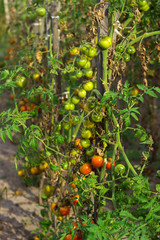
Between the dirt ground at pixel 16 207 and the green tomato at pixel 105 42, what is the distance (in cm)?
170

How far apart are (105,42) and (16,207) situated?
6.91 feet

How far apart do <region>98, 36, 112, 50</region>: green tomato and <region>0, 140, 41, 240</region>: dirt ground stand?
1701mm

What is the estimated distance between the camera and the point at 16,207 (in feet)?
9.96

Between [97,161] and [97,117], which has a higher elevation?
[97,117]

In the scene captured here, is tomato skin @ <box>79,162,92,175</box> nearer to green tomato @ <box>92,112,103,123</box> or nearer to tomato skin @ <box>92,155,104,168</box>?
tomato skin @ <box>92,155,104,168</box>

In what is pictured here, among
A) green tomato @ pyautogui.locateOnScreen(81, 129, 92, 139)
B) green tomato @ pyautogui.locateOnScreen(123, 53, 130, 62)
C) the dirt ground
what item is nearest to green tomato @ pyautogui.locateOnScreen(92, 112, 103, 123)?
green tomato @ pyautogui.locateOnScreen(81, 129, 92, 139)

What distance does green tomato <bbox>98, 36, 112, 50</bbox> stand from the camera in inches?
59.8

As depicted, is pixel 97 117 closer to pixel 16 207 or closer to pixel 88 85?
pixel 88 85

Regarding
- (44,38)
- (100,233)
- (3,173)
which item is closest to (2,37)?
(3,173)

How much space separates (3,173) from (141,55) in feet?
8.04

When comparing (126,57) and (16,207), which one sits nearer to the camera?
(126,57)

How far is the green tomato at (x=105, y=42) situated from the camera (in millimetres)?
1519

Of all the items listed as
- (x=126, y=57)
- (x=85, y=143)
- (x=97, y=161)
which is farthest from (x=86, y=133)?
(x=126, y=57)

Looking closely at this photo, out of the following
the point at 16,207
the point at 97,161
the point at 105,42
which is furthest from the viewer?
the point at 16,207
